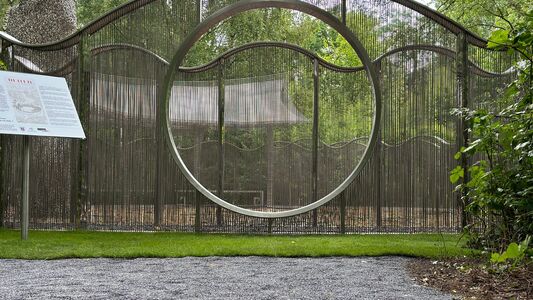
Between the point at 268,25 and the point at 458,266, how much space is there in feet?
30.8

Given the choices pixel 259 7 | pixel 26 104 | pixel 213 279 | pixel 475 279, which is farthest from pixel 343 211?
pixel 26 104

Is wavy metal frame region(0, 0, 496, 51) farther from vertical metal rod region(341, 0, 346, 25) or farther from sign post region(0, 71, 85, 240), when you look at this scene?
sign post region(0, 71, 85, 240)

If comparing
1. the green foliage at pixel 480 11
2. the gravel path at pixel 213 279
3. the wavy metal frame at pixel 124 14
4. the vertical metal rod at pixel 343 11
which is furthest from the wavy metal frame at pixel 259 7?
the green foliage at pixel 480 11

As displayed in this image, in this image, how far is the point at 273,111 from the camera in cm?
651

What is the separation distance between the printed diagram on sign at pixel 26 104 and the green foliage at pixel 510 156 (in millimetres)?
3666

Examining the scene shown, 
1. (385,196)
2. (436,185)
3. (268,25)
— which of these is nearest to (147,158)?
(385,196)

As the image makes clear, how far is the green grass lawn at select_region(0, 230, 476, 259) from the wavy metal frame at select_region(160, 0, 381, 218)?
12.4 inches

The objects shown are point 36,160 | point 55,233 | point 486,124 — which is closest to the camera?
point 486,124

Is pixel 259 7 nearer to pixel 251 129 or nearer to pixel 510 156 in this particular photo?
pixel 251 129

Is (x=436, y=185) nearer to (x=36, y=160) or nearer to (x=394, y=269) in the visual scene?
(x=394, y=269)

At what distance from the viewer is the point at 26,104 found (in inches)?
212

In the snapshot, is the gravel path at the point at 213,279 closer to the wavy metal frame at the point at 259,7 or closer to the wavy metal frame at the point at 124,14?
the wavy metal frame at the point at 259,7

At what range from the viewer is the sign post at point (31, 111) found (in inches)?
206

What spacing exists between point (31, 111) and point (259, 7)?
95.0 inches
